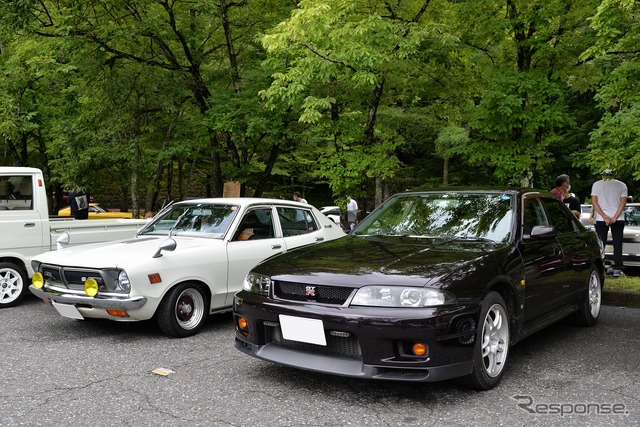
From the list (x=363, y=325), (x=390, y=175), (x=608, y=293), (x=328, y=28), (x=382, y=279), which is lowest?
(x=608, y=293)

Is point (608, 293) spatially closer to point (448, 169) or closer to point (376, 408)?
point (376, 408)

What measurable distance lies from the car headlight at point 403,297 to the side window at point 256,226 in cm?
290

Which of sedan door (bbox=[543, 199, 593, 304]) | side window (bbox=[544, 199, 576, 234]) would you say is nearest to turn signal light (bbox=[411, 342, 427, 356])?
sedan door (bbox=[543, 199, 593, 304])

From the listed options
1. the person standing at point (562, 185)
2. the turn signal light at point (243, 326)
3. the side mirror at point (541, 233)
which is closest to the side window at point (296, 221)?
the turn signal light at point (243, 326)

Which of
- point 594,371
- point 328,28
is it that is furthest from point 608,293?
point 328,28

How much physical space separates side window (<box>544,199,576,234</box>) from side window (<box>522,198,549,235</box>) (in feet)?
0.81

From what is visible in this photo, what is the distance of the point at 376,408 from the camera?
145 inches

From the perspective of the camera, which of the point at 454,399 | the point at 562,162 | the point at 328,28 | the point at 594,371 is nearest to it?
the point at 454,399

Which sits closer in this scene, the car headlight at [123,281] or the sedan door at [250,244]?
the car headlight at [123,281]

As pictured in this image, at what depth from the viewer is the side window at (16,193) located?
7.45m

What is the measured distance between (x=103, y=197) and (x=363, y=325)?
3506cm

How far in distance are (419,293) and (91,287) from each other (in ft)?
10.6

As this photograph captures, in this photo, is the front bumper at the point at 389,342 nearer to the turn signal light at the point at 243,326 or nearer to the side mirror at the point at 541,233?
the turn signal light at the point at 243,326

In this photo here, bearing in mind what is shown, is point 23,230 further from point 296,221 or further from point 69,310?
point 296,221
